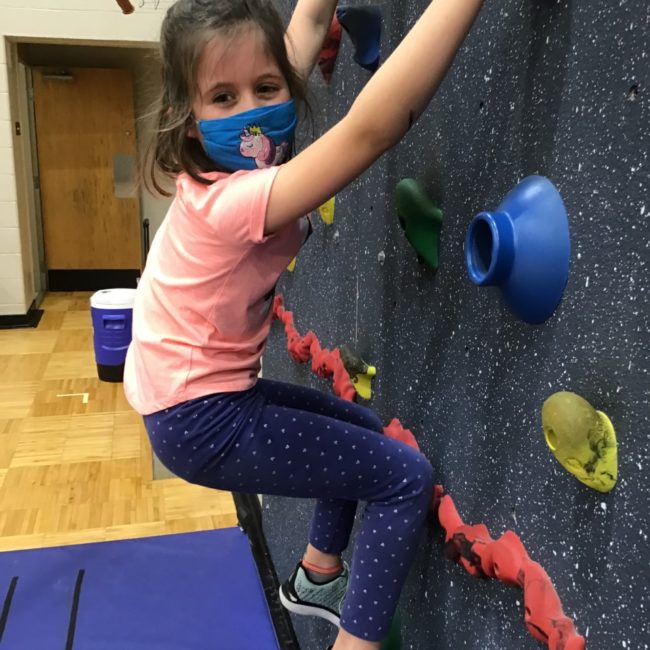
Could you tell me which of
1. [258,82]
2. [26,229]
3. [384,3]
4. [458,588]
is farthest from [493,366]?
[26,229]

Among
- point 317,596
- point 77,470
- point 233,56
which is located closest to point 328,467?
point 317,596

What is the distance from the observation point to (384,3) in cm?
93

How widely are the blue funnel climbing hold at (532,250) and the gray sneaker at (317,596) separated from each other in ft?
1.94

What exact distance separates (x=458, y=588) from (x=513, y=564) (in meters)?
0.16

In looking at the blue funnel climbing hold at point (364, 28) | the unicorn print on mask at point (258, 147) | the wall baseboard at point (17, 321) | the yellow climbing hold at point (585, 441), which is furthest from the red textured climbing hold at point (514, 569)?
the wall baseboard at point (17, 321)

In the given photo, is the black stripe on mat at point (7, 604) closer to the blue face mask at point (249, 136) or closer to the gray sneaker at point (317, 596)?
the gray sneaker at point (317, 596)

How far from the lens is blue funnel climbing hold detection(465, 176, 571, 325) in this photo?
595mm

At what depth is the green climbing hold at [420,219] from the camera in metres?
0.81

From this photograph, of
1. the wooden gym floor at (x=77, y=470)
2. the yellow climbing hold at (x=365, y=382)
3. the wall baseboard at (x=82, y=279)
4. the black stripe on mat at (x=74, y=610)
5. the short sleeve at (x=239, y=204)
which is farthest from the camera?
the wall baseboard at (x=82, y=279)

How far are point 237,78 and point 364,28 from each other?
0.25 metres

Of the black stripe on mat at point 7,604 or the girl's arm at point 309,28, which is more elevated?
the girl's arm at point 309,28

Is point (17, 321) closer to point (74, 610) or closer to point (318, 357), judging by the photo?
point (74, 610)

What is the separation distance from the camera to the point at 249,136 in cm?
78

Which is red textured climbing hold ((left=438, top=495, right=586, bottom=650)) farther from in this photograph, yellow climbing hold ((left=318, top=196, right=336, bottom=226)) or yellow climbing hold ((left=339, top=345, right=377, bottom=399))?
yellow climbing hold ((left=318, top=196, right=336, bottom=226))
